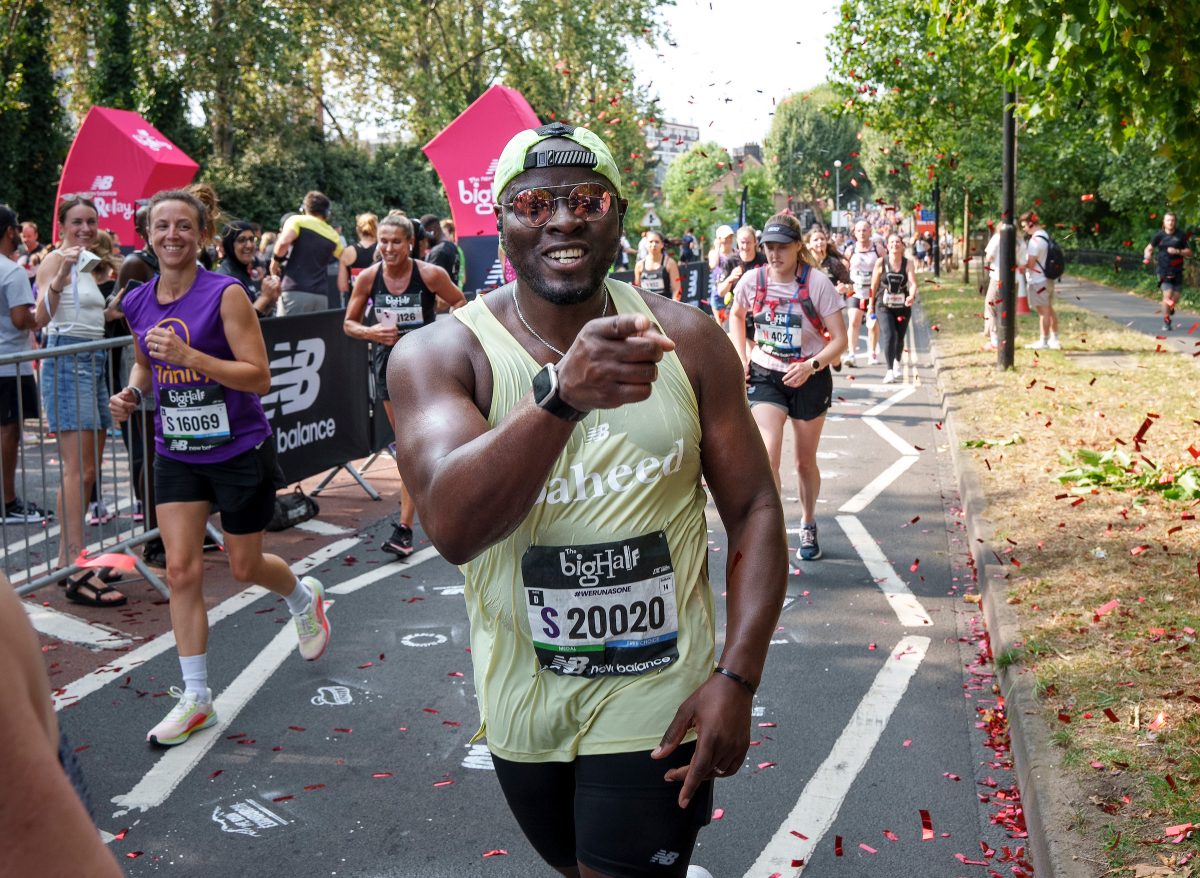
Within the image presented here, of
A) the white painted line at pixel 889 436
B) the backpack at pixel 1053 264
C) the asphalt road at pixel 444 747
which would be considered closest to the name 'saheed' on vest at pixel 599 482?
the asphalt road at pixel 444 747

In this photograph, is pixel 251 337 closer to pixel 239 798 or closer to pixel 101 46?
pixel 239 798

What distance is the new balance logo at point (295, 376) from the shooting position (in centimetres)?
900

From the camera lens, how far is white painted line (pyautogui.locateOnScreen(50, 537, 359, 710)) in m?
5.78

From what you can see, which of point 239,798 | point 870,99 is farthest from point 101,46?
point 239,798

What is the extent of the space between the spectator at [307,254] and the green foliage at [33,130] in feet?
52.8

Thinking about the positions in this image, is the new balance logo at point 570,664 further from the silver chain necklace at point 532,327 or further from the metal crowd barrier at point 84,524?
the metal crowd barrier at point 84,524

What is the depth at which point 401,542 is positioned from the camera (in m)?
8.20

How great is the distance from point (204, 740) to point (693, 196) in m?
53.8

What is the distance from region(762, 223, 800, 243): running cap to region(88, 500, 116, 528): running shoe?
4310 millimetres

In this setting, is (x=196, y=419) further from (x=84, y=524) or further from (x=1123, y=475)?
(x=1123, y=475)

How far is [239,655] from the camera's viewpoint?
6.31 metres

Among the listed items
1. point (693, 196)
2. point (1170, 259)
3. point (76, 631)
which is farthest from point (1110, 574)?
point (693, 196)

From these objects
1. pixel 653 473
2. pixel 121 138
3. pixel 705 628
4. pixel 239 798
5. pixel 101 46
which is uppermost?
pixel 101 46

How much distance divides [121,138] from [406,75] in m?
26.9
